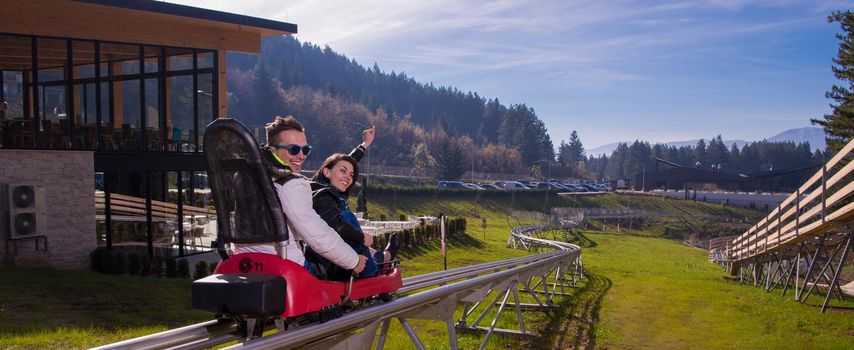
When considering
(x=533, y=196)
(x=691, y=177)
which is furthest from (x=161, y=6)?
(x=691, y=177)

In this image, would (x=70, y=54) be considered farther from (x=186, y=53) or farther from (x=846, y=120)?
(x=846, y=120)

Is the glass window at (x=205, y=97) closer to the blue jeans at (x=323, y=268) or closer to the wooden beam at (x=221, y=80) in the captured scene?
the wooden beam at (x=221, y=80)

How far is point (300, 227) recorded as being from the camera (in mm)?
4348

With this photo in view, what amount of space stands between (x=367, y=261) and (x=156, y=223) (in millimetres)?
16365

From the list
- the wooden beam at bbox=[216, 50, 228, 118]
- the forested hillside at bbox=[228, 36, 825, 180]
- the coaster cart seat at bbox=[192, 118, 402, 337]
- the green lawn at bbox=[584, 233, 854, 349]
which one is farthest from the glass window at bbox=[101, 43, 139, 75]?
the forested hillside at bbox=[228, 36, 825, 180]

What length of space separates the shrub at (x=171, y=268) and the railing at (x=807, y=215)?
48.8 ft

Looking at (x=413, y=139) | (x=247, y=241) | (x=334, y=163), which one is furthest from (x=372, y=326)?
(x=413, y=139)

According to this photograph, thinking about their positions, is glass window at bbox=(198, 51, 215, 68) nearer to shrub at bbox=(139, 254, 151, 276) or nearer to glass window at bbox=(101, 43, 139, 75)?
glass window at bbox=(101, 43, 139, 75)

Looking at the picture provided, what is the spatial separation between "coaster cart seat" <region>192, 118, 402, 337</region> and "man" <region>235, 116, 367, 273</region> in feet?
0.41

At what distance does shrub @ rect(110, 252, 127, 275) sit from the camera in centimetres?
1680

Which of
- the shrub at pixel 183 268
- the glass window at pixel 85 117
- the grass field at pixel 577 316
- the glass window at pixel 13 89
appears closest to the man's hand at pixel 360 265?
the grass field at pixel 577 316

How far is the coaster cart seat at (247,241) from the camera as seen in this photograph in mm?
3932

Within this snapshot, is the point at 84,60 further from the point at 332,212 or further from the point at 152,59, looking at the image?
the point at 332,212

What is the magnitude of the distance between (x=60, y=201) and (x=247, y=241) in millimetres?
15092
